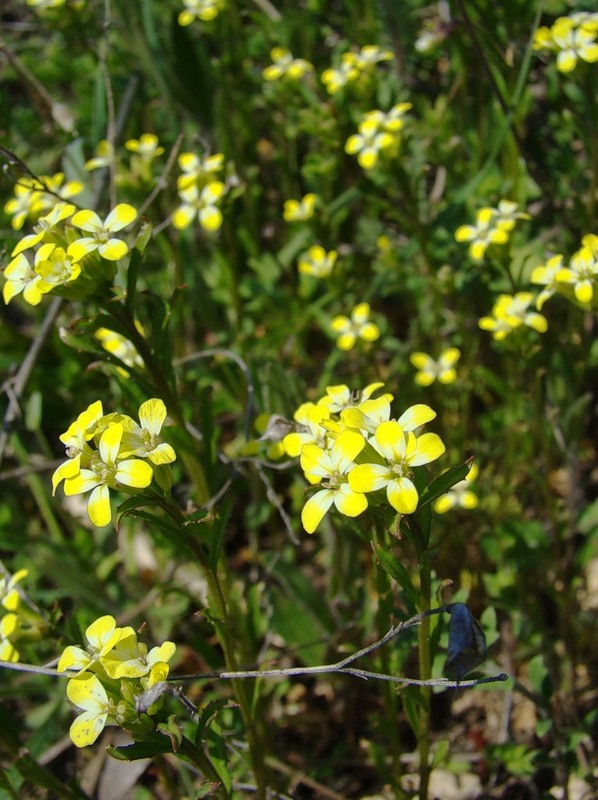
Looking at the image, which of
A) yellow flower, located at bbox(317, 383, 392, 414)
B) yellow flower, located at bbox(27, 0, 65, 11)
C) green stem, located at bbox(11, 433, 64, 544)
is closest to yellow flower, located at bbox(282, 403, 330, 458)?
yellow flower, located at bbox(317, 383, 392, 414)

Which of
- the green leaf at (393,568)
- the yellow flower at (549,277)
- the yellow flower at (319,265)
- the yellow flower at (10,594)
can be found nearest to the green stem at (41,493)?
the yellow flower at (10,594)

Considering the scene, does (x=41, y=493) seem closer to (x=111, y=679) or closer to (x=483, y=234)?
(x=111, y=679)

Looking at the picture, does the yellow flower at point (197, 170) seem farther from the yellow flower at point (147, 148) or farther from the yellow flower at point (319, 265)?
the yellow flower at point (319, 265)

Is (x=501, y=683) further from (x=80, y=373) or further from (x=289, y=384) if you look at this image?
(x=80, y=373)

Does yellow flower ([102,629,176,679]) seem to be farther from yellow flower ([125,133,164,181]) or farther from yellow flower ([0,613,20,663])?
yellow flower ([125,133,164,181])

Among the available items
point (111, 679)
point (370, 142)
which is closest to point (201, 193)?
point (370, 142)
